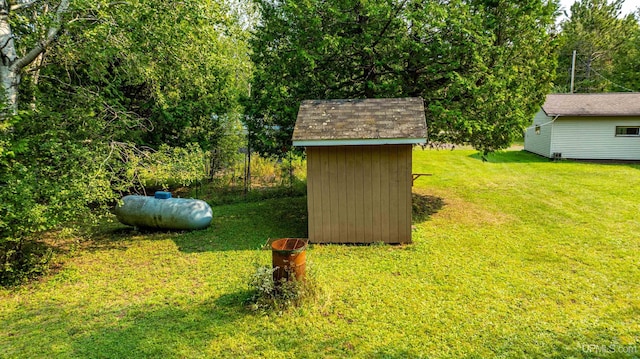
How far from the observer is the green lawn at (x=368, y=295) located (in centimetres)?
387

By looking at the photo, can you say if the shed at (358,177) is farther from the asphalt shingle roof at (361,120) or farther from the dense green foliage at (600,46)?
the dense green foliage at (600,46)

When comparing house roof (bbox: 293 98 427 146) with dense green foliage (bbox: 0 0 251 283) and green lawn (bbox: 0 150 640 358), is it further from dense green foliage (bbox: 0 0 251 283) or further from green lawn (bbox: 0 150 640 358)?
dense green foliage (bbox: 0 0 251 283)

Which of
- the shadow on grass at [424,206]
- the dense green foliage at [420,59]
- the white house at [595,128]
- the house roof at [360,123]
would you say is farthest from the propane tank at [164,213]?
the white house at [595,128]

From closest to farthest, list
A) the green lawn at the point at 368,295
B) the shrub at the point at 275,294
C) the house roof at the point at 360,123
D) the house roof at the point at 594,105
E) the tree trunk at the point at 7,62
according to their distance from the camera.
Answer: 1. the green lawn at the point at 368,295
2. the shrub at the point at 275,294
3. the tree trunk at the point at 7,62
4. the house roof at the point at 360,123
5. the house roof at the point at 594,105

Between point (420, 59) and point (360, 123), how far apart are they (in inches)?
113

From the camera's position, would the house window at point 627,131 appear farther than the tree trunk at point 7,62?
Yes

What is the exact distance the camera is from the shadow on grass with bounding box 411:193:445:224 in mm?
8867

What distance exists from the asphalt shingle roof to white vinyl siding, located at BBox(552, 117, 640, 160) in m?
12.9

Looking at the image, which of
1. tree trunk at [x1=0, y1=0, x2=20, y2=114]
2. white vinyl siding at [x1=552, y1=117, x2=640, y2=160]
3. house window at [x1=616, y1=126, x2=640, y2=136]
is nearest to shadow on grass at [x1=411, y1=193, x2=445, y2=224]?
tree trunk at [x1=0, y1=0, x2=20, y2=114]

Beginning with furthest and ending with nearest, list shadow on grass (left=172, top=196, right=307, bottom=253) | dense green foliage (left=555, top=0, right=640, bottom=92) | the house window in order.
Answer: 1. dense green foliage (left=555, top=0, right=640, bottom=92)
2. the house window
3. shadow on grass (left=172, top=196, right=307, bottom=253)

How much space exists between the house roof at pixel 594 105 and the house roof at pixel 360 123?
12789 mm

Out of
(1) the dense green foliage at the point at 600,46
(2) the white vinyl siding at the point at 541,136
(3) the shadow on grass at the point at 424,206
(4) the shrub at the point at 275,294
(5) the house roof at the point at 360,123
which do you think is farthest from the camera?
(1) the dense green foliage at the point at 600,46

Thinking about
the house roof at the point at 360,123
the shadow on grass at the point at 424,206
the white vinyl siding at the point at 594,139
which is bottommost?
the shadow on grass at the point at 424,206

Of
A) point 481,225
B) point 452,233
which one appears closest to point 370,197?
point 452,233
